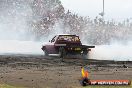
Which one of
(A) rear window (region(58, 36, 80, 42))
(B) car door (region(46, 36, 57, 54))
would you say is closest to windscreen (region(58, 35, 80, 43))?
(A) rear window (region(58, 36, 80, 42))

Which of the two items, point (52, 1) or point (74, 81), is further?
point (52, 1)

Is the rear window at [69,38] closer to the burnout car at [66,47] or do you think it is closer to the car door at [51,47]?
the burnout car at [66,47]

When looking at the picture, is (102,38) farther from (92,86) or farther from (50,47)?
(92,86)

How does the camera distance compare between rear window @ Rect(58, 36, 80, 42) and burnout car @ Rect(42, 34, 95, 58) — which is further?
rear window @ Rect(58, 36, 80, 42)

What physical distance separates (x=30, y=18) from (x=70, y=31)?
18192 millimetres

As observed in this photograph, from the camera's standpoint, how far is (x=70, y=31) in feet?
328

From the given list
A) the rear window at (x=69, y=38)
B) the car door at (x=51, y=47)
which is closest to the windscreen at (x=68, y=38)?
the rear window at (x=69, y=38)

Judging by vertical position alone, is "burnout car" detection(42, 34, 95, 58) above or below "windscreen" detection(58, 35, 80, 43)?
below

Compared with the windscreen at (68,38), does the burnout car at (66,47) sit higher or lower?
lower

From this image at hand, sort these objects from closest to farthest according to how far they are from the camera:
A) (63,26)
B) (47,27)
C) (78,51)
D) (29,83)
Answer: (29,83), (78,51), (47,27), (63,26)

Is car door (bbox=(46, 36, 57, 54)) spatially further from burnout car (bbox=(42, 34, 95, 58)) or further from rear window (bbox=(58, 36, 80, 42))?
Result: rear window (bbox=(58, 36, 80, 42))

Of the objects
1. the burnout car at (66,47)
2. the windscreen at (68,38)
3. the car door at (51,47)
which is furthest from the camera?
the windscreen at (68,38)

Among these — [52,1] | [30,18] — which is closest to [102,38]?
[52,1]

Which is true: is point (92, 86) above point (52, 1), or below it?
below
